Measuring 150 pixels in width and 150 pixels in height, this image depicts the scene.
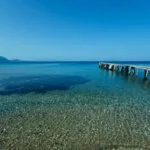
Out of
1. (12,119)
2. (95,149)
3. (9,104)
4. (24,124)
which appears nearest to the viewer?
(95,149)

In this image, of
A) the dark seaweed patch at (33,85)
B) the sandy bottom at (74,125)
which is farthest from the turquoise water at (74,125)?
the dark seaweed patch at (33,85)

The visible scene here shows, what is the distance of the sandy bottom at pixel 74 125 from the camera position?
6.33 meters

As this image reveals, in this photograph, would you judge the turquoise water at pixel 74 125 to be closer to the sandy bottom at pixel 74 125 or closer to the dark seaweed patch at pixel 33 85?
the sandy bottom at pixel 74 125

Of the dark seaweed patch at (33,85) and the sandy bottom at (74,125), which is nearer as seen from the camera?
the sandy bottom at (74,125)

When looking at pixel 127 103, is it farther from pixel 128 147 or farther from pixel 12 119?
pixel 12 119

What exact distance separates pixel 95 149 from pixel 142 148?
1.88 meters

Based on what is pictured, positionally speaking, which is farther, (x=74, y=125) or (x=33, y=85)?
(x=33, y=85)

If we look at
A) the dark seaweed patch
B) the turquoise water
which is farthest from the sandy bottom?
the dark seaweed patch

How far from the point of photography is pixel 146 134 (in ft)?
23.3

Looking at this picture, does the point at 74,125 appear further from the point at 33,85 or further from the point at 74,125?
the point at 33,85

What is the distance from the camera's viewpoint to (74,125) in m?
8.03

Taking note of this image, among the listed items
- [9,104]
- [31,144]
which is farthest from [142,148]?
[9,104]

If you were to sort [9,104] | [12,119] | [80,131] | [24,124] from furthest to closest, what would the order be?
[9,104] → [12,119] → [24,124] → [80,131]

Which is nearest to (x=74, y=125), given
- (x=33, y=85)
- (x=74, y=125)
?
(x=74, y=125)
